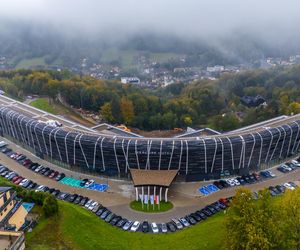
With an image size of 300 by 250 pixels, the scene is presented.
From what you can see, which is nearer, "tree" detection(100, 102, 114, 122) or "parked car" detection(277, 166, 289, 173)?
"parked car" detection(277, 166, 289, 173)

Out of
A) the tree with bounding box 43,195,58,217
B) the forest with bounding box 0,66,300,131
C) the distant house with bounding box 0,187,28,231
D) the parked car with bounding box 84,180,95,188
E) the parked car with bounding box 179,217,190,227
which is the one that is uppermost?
the distant house with bounding box 0,187,28,231

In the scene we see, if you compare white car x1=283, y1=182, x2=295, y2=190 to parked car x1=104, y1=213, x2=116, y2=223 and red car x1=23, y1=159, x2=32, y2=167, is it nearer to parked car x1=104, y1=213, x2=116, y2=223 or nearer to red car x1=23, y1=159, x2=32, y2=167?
parked car x1=104, y1=213, x2=116, y2=223

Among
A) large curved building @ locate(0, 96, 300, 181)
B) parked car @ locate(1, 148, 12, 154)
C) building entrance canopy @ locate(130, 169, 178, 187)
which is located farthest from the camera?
parked car @ locate(1, 148, 12, 154)

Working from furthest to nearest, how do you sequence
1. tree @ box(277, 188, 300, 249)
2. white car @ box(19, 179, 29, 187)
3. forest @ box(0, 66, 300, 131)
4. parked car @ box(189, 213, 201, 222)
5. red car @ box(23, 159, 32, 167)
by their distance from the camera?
forest @ box(0, 66, 300, 131), red car @ box(23, 159, 32, 167), white car @ box(19, 179, 29, 187), parked car @ box(189, 213, 201, 222), tree @ box(277, 188, 300, 249)

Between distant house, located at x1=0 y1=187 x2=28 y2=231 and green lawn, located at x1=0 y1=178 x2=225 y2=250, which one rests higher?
distant house, located at x1=0 y1=187 x2=28 y2=231

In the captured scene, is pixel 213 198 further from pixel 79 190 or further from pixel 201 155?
pixel 79 190

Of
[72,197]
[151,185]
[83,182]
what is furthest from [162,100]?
[72,197]

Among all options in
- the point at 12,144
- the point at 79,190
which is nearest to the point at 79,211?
the point at 79,190

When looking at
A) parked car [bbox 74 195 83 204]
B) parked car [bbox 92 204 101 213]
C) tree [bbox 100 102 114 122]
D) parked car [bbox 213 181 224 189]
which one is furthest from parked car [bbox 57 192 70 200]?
tree [bbox 100 102 114 122]
